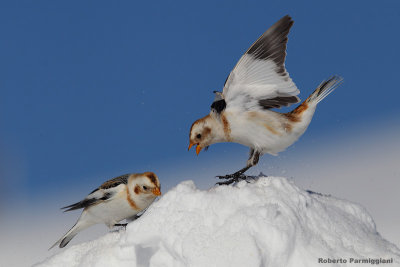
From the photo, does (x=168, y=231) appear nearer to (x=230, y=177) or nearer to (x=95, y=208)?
(x=230, y=177)

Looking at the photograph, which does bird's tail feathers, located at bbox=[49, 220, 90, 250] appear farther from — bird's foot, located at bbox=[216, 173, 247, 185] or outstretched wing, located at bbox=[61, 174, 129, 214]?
bird's foot, located at bbox=[216, 173, 247, 185]

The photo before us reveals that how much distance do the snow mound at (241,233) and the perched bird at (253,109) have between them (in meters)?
0.64

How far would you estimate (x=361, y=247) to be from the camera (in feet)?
→ 20.7

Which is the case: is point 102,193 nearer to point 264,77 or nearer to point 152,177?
point 152,177

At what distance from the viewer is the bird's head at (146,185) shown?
24.6 feet

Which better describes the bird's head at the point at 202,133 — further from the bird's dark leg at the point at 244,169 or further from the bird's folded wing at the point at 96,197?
the bird's folded wing at the point at 96,197

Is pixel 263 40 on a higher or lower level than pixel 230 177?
higher

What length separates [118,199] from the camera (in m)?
7.77

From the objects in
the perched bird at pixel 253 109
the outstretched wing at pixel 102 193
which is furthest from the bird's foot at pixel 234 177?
the outstretched wing at pixel 102 193

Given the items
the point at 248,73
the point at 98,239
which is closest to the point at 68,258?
the point at 98,239

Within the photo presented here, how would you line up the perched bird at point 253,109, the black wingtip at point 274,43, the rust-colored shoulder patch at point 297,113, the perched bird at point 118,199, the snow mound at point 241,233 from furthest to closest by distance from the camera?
the perched bird at point 118,199 → the rust-colored shoulder patch at point 297,113 → the perched bird at point 253,109 → the black wingtip at point 274,43 → the snow mound at point 241,233

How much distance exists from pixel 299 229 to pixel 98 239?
3.03 meters

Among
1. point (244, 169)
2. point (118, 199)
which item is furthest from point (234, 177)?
point (118, 199)

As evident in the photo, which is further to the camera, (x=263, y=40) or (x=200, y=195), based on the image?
(x=263, y=40)
